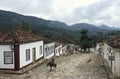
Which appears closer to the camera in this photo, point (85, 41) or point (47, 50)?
point (47, 50)

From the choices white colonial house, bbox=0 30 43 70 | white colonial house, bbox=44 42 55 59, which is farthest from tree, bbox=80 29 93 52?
white colonial house, bbox=0 30 43 70

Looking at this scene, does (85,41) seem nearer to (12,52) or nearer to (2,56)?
(12,52)

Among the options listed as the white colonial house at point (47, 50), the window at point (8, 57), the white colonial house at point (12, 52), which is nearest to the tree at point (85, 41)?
the white colonial house at point (47, 50)

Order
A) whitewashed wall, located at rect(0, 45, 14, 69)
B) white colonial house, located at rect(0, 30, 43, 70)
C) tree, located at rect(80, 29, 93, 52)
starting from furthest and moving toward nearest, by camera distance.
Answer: tree, located at rect(80, 29, 93, 52) → whitewashed wall, located at rect(0, 45, 14, 69) → white colonial house, located at rect(0, 30, 43, 70)

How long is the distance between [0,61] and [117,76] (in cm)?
965

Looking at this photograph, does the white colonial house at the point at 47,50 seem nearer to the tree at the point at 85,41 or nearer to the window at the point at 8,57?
the window at the point at 8,57

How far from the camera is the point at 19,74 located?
17.5 m

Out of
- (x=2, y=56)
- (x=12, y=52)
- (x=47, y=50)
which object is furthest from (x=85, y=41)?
(x=2, y=56)

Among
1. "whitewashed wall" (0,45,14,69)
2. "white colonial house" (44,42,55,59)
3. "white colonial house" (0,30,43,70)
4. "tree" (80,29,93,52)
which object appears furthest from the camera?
"tree" (80,29,93,52)

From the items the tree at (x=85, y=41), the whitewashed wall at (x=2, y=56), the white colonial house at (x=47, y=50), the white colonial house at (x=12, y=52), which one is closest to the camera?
the white colonial house at (x=12, y=52)

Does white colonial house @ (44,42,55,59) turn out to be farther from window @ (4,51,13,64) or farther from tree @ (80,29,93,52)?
tree @ (80,29,93,52)

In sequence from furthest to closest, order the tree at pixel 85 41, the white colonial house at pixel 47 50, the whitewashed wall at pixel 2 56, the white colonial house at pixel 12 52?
the tree at pixel 85 41, the white colonial house at pixel 47 50, the whitewashed wall at pixel 2 56, the white colonial house at pixel 12 52

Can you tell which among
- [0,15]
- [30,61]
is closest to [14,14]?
[0,15]

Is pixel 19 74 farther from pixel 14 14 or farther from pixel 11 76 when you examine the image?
pixel 14 14
